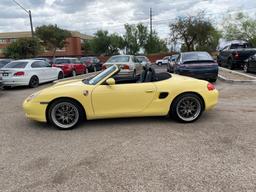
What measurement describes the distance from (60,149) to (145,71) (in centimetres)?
258

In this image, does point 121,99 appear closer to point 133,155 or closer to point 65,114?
point 65,114

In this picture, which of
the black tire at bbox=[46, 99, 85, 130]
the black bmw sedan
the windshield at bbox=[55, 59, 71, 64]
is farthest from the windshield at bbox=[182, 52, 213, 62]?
the windshield at bbox=[55, 59, 71, 64]

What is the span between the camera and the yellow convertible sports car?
203 inches

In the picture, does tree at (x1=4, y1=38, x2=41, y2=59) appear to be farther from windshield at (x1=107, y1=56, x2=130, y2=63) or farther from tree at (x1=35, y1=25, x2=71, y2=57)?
tree at (x1=35, y1=25, x2=71, y2=57)

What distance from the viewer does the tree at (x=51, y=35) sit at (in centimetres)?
4891

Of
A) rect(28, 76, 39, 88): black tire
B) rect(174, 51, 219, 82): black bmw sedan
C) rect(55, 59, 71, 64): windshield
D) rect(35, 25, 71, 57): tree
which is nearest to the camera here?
rect(174, 51, 219, 82): black bmw sedan

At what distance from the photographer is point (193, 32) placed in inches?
1481

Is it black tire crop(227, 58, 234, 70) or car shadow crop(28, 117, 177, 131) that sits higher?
black tire crop(227, 58, 234, 70)

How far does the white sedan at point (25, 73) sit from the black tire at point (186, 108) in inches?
344

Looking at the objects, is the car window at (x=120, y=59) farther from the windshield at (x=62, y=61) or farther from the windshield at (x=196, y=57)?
the windshield at (x=62, y=61)

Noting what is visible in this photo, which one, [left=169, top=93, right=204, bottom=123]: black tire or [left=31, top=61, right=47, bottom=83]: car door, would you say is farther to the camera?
[left=31, top=61, right=47, bottom=83]: car door

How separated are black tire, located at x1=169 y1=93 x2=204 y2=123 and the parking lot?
0.50ft

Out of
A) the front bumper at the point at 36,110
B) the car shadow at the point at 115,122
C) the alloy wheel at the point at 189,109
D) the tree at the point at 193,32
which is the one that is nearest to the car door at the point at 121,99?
the car shadow at the point at 115,122

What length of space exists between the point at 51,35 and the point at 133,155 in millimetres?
49554
